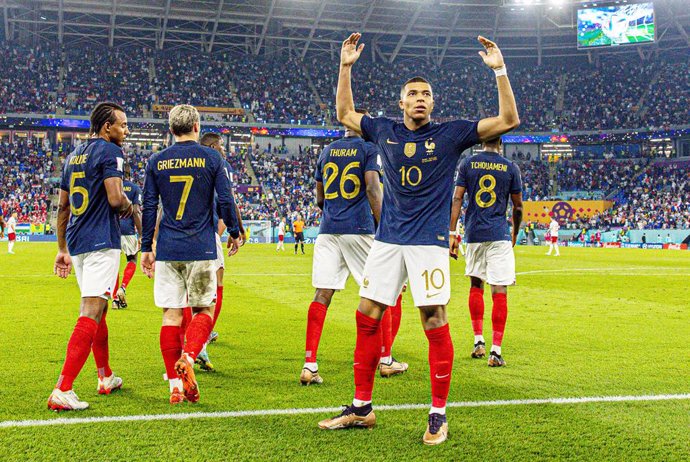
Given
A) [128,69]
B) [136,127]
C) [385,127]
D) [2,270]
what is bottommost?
[2,270]

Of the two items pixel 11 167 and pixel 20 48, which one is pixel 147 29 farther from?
pixel 11 167

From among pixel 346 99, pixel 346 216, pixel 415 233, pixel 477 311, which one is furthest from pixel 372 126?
pixel 477 311

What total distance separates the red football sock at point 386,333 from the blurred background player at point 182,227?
1.77m

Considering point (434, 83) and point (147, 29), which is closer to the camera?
point (147, 29)

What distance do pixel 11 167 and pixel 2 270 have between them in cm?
3625

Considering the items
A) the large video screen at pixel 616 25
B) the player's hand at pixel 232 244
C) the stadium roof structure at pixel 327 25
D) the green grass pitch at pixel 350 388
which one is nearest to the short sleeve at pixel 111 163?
the player's hand at pixel 232 244

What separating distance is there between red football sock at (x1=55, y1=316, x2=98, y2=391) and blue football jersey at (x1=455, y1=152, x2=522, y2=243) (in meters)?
4.03

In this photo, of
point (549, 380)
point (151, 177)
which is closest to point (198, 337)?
point (151, 177)

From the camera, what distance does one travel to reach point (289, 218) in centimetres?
5044

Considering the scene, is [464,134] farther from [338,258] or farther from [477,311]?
[477,311]

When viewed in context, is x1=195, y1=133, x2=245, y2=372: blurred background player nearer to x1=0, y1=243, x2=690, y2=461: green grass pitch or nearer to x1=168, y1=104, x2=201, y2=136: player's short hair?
x1=0, y1=243, x2=690, y2=461: green grass pitch

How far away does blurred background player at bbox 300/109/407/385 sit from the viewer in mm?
6137

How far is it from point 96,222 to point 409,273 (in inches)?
101

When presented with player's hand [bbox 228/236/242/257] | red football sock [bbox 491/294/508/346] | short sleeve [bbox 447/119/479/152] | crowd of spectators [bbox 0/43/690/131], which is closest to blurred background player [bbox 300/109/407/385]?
player's hand [bbox 228/236/242/257]
